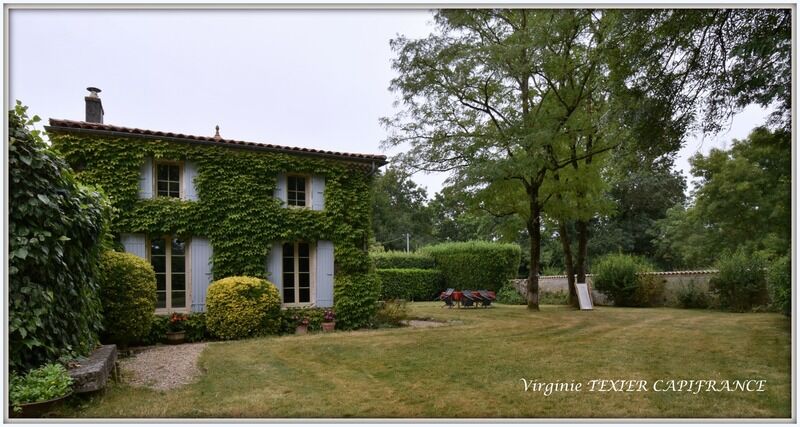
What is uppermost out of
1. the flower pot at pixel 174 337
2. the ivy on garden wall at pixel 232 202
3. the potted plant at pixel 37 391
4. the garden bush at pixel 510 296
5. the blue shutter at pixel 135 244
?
the ivy on garden wall at pixel 232 202

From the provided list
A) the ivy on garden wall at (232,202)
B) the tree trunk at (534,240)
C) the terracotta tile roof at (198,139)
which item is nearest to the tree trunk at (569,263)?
the tree trunk at (534,240)

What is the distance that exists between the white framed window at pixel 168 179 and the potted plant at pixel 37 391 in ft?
20.7

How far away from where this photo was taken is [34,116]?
456cm

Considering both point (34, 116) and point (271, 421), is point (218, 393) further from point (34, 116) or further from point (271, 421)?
point (34, 116)

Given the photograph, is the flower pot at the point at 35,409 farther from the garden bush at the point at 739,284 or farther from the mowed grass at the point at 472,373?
the garden bush at the point at 739,284

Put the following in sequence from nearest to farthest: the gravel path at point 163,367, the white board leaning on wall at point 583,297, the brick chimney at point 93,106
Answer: the gravel path at point 163,367 < the brick chimney at point 93,106 < the white board leaning on wall at point 583,297

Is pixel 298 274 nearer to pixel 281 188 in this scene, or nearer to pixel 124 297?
pixel 281 188

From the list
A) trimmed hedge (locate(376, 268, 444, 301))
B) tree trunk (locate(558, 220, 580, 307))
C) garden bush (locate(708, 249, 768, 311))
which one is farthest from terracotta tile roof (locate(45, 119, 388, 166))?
garden bush (locate(708, 249, 768, 311))

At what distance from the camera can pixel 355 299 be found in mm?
11430

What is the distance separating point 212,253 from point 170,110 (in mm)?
4185

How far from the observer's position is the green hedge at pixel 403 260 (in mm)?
21922

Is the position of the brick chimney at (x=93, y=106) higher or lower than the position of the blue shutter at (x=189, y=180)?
higher

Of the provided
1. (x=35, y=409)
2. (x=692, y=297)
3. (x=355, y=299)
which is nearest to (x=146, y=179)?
(x=355, y=299)

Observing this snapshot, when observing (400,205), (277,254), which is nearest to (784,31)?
(277,254)
